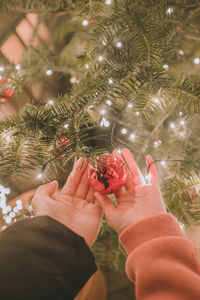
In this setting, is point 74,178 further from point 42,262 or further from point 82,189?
point 42,262

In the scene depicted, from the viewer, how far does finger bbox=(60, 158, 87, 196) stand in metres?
0.68

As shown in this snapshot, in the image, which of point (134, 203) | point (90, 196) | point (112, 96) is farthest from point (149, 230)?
point (112, 96)

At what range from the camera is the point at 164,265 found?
40cm

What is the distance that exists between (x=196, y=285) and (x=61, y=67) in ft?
2.77

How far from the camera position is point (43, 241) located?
1.52ft

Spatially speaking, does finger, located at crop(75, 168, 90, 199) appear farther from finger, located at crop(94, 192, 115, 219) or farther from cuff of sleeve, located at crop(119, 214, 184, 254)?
cuff of sleeve, located at crop(119, 214, 184, 254)

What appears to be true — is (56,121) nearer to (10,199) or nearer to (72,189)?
(72,189)

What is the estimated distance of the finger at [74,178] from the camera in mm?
680

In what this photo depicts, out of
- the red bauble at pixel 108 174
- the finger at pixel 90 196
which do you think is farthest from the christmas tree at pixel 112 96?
the finger at pixel 90 196

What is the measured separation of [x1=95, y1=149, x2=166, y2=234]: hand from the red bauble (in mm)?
51

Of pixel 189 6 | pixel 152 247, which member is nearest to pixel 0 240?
pixel 152 247

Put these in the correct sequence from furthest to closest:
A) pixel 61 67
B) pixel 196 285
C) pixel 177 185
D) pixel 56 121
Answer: pixel 61 67 → pixel 177 185 → pixel 56 121 → pixel 196 285

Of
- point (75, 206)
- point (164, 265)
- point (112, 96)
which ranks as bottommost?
point (164, 265)

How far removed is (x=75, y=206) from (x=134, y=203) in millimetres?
186
